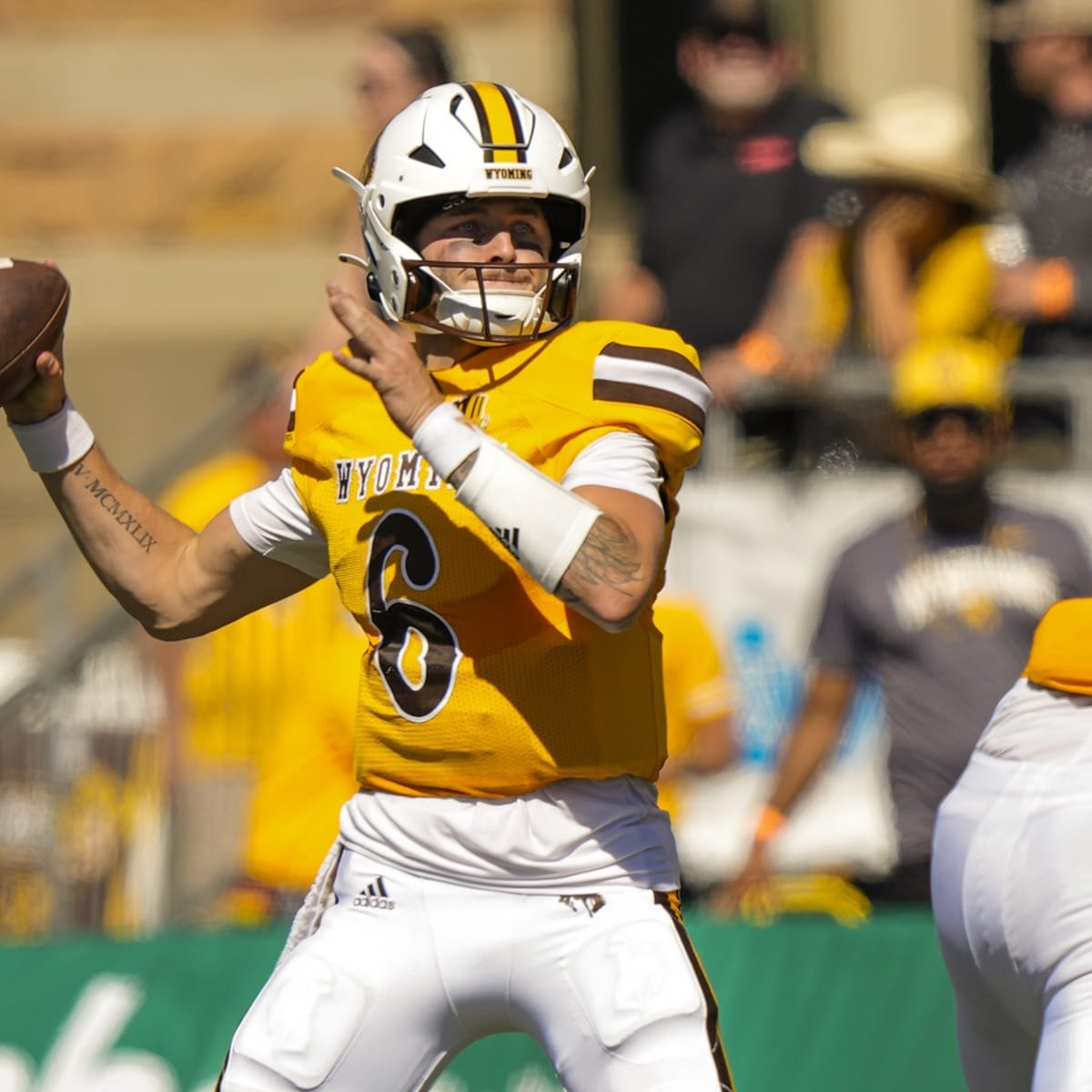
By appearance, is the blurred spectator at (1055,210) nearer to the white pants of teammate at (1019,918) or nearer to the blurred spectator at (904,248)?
the blurred spectator at (904,248)

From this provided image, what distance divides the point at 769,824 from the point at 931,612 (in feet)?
2.50

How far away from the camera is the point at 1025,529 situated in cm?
662

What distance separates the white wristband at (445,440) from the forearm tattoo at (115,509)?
803 mm

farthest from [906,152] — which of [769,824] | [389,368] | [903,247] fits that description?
[389,368]

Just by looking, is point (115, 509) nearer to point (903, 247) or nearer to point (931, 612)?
point (931, 612)

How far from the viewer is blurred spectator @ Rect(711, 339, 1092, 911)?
6.52 metres

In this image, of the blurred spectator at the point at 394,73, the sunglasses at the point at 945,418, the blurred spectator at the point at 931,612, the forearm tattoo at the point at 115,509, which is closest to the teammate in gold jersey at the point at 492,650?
the forearm tattoo at the point at 115,509

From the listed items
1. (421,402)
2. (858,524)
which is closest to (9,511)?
(858,524)

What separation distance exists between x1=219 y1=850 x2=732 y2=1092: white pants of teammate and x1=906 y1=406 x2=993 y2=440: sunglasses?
322 centimetres

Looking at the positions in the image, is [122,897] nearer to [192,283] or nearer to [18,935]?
[18,935]

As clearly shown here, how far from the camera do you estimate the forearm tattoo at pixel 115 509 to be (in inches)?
162

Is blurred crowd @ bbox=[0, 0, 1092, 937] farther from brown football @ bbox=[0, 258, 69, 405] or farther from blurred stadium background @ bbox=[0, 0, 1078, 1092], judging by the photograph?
brown football @ bbox=[0, 258, 69, 405]

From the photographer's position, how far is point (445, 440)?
350cm

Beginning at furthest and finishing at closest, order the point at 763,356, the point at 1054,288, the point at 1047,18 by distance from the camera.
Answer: the point at 1047,18 < the point at 763,356 < the point at 1054,288
